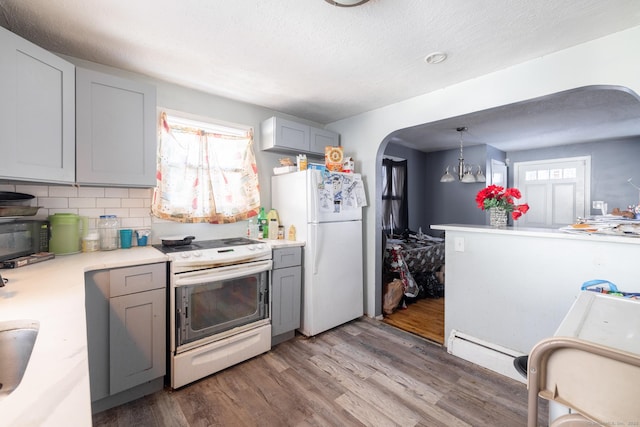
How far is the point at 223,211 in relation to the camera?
2730mm

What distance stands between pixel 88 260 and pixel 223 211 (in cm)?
116

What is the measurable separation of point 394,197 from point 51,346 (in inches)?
193

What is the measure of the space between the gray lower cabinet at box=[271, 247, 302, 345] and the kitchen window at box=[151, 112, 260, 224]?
679 mm

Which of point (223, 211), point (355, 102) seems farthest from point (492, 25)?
point (223, 211)

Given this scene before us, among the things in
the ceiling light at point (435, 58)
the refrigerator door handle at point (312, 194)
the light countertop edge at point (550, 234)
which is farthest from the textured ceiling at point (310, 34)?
the light countertop edge at point (550, 234)

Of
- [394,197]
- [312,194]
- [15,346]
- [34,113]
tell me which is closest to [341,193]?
[312,194]

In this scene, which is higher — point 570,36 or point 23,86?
point 570,36

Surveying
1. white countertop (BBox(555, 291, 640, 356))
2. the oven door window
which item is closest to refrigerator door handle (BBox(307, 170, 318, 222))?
the oven door window

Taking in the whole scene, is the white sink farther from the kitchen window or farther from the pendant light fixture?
the pendant light fixture

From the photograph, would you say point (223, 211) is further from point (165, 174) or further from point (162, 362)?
point (162, 362)

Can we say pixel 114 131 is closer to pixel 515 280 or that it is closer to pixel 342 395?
pixel 342 395

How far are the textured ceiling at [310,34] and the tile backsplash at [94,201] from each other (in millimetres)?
958

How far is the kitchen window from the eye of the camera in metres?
2.41

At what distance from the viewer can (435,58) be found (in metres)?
1.98
